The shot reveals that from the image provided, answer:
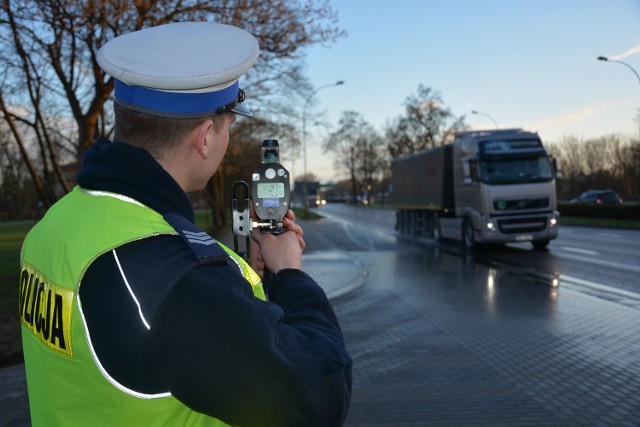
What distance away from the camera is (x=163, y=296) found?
1148 millimetres

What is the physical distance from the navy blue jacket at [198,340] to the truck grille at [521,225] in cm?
1677

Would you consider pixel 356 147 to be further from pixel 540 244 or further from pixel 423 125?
pixel 540 244

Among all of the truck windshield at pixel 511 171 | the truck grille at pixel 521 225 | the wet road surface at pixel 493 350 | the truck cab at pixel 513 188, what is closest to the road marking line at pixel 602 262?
the truck grille at pixel 521 225

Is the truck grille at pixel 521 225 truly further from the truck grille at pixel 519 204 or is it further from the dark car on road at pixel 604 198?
the dark car on road at pixel 604 198

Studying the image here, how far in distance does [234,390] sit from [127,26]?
11.8 metres

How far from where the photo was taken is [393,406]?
16.6 ft

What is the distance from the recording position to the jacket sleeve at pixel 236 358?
115 centimetres

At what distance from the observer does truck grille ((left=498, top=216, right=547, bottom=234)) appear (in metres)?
17.3

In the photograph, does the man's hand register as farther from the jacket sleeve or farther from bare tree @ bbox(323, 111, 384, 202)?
bare tree @ bbox(323, 111, 384, 202)

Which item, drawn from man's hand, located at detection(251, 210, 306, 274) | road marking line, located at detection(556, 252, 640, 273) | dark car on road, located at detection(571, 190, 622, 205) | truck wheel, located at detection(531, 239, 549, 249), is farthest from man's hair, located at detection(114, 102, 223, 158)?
dark car on road, located at detection(571, 190, 622, 205)

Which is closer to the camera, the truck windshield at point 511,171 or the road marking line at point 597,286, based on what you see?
the road marking line at point 597,286

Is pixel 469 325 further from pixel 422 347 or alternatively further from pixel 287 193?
pixel 287 193

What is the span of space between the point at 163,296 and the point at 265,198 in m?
0.94

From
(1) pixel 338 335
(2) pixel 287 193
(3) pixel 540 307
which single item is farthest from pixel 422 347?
(1) pixel 338 335
